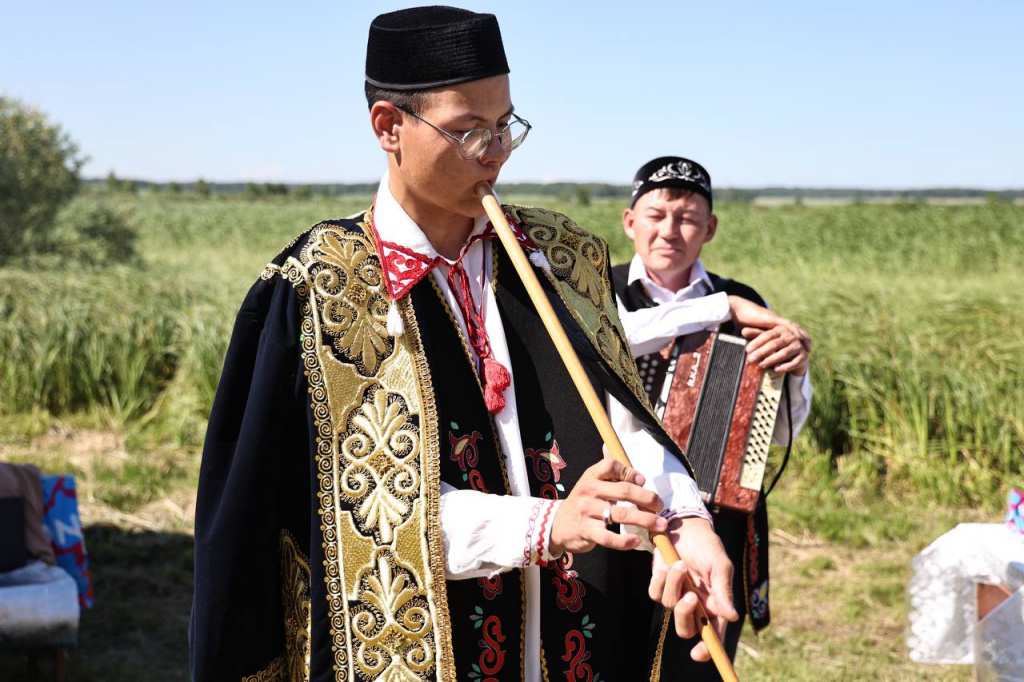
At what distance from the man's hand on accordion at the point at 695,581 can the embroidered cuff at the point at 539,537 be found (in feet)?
0.64

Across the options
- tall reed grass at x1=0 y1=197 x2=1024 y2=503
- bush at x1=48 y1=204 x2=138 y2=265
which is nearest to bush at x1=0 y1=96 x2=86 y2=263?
bush at x1=48 y1=204 x2=138 y2=265

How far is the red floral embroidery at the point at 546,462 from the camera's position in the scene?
6.68 feet

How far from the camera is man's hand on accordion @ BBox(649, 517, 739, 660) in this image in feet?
5.49

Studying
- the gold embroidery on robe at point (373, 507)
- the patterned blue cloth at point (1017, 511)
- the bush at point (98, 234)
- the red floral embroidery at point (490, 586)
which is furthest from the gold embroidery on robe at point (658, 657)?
the bush at point (98, 234)

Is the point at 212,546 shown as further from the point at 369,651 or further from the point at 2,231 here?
the point at 2,231

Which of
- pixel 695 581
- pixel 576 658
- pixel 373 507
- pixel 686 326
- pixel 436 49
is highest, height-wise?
pixel 436 49

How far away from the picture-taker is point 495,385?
6.54 ft

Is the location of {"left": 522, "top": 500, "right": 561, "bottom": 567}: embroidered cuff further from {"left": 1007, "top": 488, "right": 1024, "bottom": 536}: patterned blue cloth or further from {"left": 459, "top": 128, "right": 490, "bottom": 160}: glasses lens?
{"left": 1007, "top": 488, "right": 1024, "bottom": 536}: patterned blue cloth

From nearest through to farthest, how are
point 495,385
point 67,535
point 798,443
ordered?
point 495,385 < point 67,535 < point 798,443

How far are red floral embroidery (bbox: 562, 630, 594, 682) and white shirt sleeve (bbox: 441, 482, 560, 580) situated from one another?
260 millimetres

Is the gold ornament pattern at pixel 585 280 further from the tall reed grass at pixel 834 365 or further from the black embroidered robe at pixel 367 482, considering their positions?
the tall reed grass at pixel 834 365

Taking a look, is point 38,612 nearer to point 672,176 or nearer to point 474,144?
point 672,176

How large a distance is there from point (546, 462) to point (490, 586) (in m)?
0.27

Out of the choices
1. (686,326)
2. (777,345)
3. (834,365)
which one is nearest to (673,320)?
(686,326)
